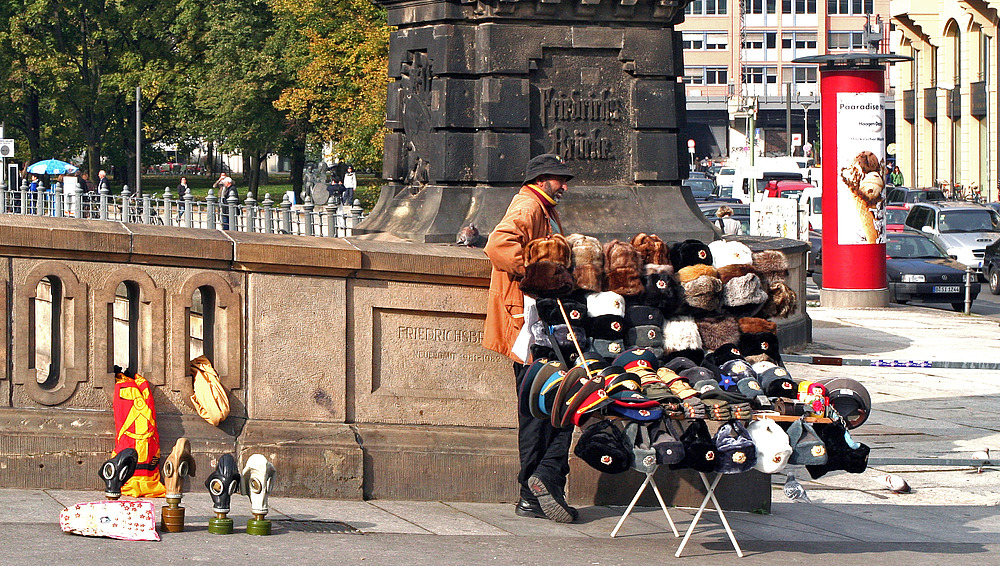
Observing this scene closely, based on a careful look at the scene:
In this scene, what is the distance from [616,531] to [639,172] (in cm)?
653

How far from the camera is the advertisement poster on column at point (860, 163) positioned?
2178 centimetres

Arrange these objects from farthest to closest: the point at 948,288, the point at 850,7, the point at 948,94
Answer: the point at 850,7 < the point at 948,94 < the point at 948,288

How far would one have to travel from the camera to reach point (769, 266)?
801 centimetres

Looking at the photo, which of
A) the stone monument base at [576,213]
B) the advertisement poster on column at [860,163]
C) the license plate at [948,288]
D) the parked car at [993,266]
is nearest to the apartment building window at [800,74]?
the parked car at [993,266]

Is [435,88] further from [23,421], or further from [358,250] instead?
[23,421]

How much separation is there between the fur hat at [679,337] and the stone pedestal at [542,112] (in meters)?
5.17

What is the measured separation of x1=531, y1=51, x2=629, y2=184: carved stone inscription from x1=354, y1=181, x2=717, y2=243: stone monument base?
216 millimetres

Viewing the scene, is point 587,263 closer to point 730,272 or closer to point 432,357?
point 730,272

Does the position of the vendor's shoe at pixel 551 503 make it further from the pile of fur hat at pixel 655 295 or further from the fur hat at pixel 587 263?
the fur hat at pixel 587 263

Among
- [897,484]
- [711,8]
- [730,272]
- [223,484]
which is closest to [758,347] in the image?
[730,272]

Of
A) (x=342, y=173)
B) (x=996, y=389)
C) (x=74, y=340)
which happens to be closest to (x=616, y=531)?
(x=74, y=340)

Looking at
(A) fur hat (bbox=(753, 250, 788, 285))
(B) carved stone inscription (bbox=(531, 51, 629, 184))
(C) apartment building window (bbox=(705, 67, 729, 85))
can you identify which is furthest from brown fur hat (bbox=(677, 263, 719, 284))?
(C) apartment building window (bbox=(705, 67, 729, 85))

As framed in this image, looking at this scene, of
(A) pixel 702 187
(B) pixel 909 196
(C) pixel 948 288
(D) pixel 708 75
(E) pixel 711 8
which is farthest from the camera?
(D) pixel 708 75

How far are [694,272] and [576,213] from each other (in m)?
5.41
